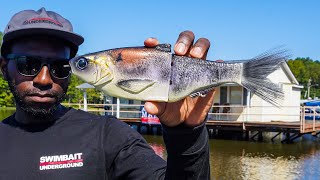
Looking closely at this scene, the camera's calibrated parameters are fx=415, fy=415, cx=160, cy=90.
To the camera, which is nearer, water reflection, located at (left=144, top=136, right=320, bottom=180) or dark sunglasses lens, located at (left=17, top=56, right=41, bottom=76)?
dark sunglasses lens, located at (left=17, top=56, right=41, bottom=76)

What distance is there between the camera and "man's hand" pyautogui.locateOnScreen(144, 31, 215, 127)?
218 cm

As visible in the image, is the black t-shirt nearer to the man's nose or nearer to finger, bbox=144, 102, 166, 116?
the man's nose

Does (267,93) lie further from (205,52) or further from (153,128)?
(153,128)

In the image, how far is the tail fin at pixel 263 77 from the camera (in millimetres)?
Answer: 2074

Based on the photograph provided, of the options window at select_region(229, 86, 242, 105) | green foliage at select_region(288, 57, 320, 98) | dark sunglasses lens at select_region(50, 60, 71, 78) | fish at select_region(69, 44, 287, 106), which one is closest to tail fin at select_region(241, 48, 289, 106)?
fish at select_region(69, 44, 287, 106)

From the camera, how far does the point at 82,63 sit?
2139 mm

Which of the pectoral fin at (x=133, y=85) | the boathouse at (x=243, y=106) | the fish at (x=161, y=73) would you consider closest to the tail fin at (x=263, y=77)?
the fish at (x=161, y=73)

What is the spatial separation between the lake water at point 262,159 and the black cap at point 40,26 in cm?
1380

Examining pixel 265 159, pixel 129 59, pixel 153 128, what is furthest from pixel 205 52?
pixel 153 128

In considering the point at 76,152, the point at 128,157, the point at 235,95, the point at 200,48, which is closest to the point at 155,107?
the point at 200,48

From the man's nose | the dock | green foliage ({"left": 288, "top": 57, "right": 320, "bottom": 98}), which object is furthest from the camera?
green foliage ({"left": 288, "top": 57, "right": 320, "bottom": 98})

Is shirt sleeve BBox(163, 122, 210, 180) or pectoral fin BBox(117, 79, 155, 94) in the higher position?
pectoral fin BBox(117, 79, 155, 94)

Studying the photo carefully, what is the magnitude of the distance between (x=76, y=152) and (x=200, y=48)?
1.13 metres

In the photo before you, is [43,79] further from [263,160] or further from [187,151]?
[263,160]
